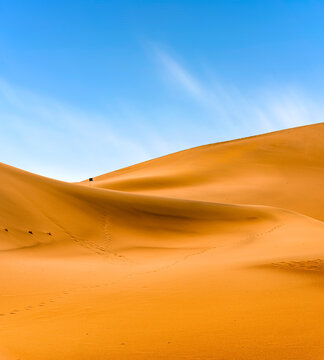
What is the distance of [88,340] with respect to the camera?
401cm

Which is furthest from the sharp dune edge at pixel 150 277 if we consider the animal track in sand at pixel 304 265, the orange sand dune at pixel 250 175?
the orange sand dune at pixel 250 175

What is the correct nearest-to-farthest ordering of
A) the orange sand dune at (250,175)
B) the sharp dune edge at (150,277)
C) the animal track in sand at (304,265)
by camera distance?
the sharp dune edge at (150,277) < the animal track in sand at (304,265) < the orange sand dune at (250,175)

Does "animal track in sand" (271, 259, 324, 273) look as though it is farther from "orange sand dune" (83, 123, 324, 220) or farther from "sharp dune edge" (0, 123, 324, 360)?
"orange sand dune" (83, 123, 324, 220)

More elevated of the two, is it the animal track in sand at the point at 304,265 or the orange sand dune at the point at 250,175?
the orange sand dune at the point at 250,175

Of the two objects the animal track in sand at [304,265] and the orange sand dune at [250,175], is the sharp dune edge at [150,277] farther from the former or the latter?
the orange sand dune at [250,175]

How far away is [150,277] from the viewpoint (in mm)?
7488

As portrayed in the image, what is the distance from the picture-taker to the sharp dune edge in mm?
3900

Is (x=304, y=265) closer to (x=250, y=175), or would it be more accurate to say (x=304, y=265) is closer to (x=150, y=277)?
(x=150, y=277)

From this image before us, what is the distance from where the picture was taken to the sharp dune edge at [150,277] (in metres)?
3.90

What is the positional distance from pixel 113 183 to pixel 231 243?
17074 mm

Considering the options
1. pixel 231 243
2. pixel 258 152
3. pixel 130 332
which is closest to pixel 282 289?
pixel 130 332

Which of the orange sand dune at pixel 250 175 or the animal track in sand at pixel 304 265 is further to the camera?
the orange sand dune at pixel 250 175

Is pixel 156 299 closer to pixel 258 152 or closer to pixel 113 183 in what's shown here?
pixel 113 183

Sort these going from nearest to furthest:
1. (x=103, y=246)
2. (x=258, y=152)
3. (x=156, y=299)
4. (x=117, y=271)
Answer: (x=156, y=299) → (x=117, y=271) → (x=103, y=246) → (x=258, y=152)
